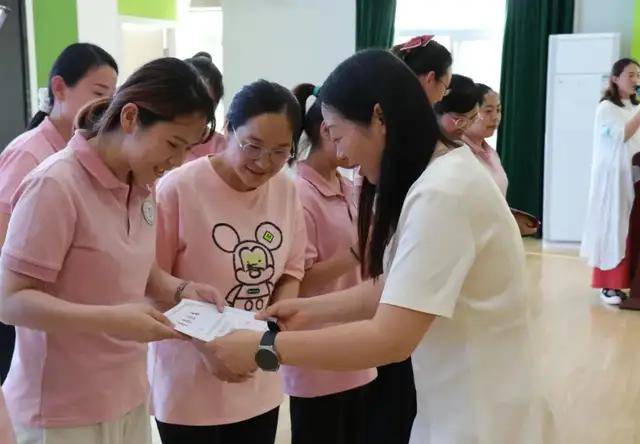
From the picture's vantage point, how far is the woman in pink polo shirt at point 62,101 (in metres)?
2.23

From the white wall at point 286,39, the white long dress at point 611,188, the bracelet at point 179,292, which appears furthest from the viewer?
the white wall at point 286,39

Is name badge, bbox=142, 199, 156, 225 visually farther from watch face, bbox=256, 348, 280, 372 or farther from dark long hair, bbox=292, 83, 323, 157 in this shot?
dark long hair, bbox=292, 83, 323, 157

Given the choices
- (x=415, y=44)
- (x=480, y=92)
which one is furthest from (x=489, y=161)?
(x=415, y=44)

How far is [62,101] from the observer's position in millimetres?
2332

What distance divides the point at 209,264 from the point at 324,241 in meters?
0.41

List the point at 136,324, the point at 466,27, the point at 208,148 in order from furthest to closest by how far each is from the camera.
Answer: the point at 466,27
the point at 208,148
the point at 136,324

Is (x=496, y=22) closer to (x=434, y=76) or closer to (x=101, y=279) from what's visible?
(x=434, y=76)

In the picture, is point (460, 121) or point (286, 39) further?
point (286, 39)

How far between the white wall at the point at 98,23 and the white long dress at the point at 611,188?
320 centimetres

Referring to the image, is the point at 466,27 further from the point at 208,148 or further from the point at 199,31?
the point at 208,148

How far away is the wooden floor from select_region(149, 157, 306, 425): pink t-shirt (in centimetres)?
103

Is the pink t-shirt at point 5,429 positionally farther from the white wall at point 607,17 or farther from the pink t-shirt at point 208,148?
the white wall at point 607,17

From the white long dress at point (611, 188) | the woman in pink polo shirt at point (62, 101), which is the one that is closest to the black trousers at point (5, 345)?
the woman in pink polo shirt at point (62, 101)

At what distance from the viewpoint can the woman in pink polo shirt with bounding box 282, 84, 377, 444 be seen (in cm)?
194
